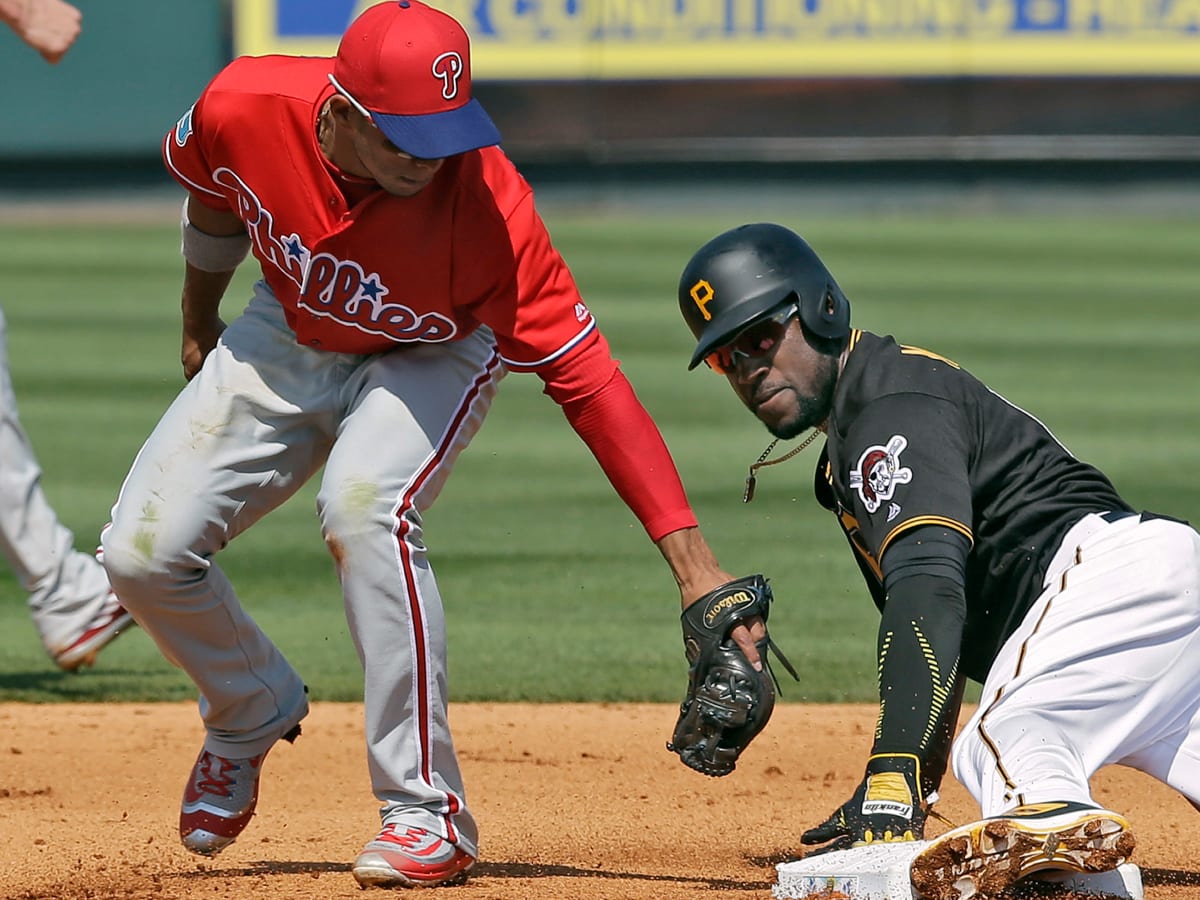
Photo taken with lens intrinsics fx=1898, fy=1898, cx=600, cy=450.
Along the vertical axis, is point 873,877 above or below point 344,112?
below

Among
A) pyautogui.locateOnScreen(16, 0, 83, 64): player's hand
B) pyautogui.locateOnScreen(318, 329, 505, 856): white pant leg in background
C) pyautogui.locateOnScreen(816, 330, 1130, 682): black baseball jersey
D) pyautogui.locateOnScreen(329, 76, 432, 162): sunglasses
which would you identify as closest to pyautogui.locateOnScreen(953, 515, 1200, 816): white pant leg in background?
pyautogui.locateOnScreen(816, 330, 1130, 682): black baseball jersey

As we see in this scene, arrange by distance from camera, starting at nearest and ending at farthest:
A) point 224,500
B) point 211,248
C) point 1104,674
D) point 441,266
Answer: point 1104,674 → point 441,266 → point 224,500 → point 211,248

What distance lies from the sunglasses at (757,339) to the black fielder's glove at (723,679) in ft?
1.48

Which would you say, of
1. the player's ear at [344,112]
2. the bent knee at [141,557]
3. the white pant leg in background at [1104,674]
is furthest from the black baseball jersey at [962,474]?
the bent knee at [141,557]

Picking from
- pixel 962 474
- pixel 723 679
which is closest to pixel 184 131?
pixel 723 679

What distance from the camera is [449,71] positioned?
12.3 ft

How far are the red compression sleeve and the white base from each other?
0.74m

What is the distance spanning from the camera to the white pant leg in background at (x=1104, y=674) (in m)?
3.49

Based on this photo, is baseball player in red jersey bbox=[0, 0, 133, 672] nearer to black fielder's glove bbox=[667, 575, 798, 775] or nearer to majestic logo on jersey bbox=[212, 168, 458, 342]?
majestic logo on jersey bbox=[212, 168, 458, 342]

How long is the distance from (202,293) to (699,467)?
16.6ft

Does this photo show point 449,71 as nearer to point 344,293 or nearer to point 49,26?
point 344,293

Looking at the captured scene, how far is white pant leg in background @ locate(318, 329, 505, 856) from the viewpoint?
3779 millimetres

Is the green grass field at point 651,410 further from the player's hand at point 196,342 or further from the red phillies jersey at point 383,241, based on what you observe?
the red phillies jersey at point 383,241

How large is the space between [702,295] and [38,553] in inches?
112
